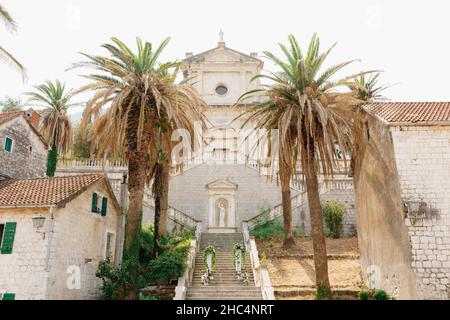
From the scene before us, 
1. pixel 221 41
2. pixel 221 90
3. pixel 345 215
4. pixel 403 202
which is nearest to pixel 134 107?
pixel 403 202

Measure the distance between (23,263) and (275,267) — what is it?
11.3m

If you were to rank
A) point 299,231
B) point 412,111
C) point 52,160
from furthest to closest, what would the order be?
point 52,160 < point 299,231 < point 412,111

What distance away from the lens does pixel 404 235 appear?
14578mm

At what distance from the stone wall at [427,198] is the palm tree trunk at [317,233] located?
3042 mm

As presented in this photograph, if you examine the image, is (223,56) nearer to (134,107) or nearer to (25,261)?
(134,107)

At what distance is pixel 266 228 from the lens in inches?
1080

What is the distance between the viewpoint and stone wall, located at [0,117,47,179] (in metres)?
21.6

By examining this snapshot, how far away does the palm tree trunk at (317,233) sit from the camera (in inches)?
601

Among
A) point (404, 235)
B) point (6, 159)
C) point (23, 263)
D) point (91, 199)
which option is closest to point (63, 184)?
point (91, 199)

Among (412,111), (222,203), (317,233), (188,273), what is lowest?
(188,273)

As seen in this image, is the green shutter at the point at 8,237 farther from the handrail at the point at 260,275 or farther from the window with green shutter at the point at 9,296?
the handrail at the point at 260,275

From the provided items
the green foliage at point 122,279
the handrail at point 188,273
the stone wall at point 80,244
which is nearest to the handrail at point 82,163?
the handrail at point 188,273

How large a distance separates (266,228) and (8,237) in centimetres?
1591
